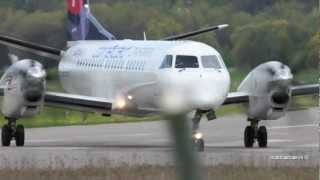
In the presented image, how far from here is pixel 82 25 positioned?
28297 millimetres

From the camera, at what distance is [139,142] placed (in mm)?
22922

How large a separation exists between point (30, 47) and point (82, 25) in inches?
194

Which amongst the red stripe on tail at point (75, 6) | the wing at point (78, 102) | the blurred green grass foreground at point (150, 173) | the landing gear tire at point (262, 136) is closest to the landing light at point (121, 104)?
the wing at point (78, 102)

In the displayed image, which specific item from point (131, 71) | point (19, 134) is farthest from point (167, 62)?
point (19, 134)

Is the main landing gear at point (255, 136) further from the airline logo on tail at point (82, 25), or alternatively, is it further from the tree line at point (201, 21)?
the airline logo on tail at point (82, 25)

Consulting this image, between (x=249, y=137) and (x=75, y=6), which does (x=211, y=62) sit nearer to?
(x=249, y=137)

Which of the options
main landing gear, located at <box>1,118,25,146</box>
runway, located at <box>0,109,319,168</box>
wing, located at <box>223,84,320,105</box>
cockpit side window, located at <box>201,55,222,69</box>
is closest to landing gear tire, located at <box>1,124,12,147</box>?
main landing gear, located at <box>1,118,25,146</box>

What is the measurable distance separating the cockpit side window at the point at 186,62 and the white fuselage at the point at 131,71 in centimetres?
7

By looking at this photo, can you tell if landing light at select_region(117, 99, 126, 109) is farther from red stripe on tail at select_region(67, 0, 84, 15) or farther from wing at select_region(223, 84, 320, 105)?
red stripe on tail at select_region(67, 0, 84, 15)

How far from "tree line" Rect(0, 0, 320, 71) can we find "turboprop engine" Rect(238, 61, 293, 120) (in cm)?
84

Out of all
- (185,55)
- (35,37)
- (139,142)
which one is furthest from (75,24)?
(185,55)

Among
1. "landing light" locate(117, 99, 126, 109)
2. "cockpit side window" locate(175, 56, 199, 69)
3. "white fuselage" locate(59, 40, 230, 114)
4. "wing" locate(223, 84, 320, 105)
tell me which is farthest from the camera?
"landing light" locate(117, 99, 126, 109)

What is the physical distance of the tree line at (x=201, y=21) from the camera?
15148 mm

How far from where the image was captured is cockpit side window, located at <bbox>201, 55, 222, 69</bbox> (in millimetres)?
19578
